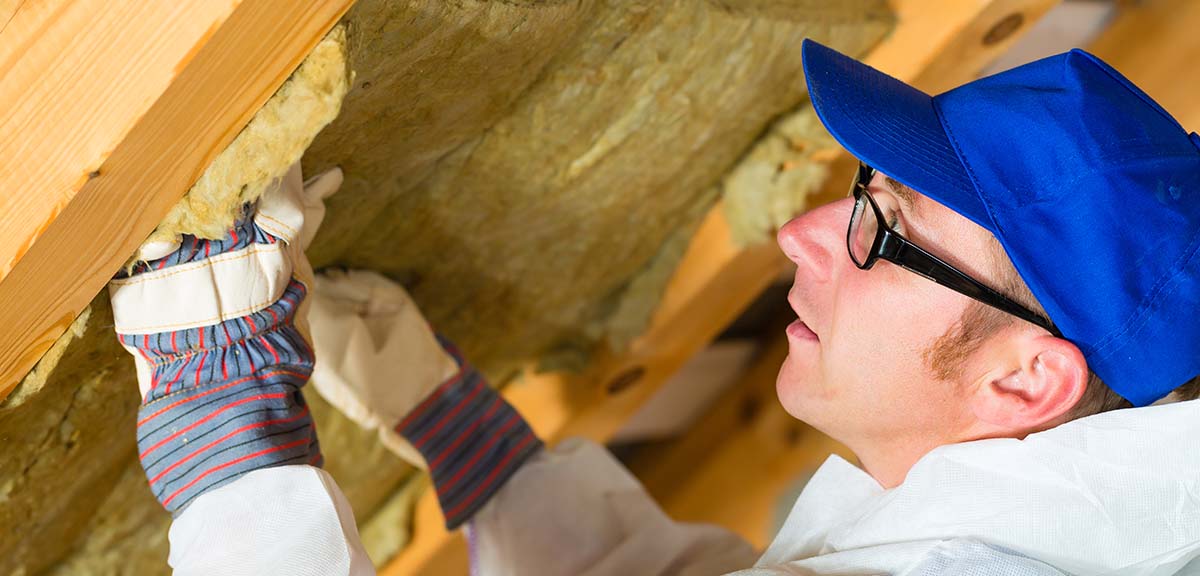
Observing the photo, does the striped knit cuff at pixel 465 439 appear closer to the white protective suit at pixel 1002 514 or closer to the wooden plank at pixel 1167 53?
the white protective suit at pixel 1002 514

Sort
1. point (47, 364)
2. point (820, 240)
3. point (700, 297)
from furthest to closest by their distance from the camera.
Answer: point (700, 297) → point (820, 240) → point (47, 364)

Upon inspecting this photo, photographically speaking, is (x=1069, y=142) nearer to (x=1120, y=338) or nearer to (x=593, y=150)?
(x=1120, y=338)

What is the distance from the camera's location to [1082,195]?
3.16ft

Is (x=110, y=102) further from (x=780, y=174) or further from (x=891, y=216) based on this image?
(x=780, y=174)

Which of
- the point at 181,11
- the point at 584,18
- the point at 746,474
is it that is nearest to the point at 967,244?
the point at 584,18

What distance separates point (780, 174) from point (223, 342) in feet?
2.71

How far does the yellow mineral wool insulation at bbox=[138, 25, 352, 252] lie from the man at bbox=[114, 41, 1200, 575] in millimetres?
60

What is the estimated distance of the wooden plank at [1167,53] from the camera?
1782mm

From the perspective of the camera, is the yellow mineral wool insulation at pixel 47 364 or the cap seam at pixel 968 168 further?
the cap seam at pixel 968 168

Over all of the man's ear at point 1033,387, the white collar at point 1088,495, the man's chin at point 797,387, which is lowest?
the white collar at point 1088,495

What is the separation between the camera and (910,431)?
1105 mm

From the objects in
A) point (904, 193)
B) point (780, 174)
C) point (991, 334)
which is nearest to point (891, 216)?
point (904, 193)

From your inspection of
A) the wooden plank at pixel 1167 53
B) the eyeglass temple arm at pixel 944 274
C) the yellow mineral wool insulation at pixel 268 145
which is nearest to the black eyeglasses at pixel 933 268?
the eyeglass temple arm at pixel 944 274

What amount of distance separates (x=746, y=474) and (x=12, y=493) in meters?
1.72
